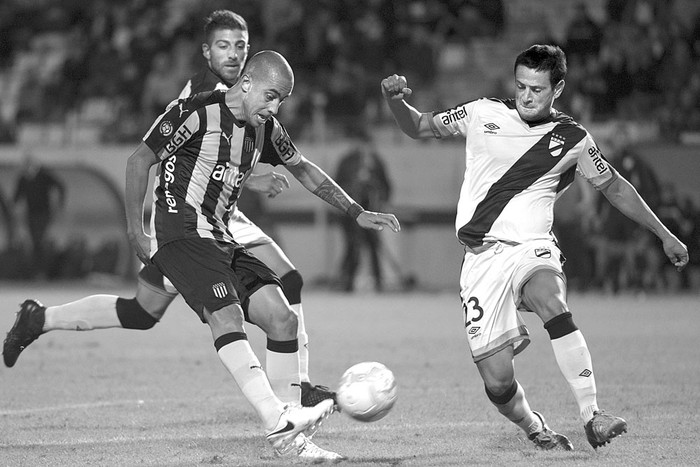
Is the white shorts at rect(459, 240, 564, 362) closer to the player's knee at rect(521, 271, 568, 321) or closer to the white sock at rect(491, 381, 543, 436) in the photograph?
the player's knee at rect(521, 271, 568, 321)

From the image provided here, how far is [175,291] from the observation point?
23.0 feet

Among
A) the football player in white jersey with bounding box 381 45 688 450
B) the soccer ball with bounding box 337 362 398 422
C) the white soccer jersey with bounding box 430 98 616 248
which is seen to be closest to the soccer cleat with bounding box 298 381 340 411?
the soccer ball with bounding box 337 362 398 422

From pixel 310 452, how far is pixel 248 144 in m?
1.68

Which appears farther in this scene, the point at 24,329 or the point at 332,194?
the point at 24,329

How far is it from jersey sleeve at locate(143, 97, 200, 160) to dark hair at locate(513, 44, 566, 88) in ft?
5.69

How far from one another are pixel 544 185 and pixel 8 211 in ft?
50.1

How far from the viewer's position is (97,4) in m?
22.6

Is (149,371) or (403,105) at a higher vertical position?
(403,105)

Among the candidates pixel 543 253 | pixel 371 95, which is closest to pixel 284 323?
pixel 543 253

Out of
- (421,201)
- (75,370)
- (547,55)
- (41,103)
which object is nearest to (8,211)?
(41,103)

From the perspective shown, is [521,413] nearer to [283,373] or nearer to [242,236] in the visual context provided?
[283,373]

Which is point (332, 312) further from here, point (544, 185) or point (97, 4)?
point (97, 4)

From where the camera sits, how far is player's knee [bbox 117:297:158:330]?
7.20 m

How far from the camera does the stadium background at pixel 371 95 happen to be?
17422 millimetres
